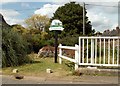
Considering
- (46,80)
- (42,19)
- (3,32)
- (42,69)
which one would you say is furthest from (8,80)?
(42,19)

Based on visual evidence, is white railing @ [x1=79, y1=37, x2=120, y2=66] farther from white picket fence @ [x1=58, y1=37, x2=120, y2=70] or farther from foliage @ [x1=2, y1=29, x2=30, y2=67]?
foliage @ [x1=2, y1=29, x2=30, y2=67]

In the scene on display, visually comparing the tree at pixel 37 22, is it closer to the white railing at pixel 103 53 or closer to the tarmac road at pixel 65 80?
the white railing at pixel 103 53

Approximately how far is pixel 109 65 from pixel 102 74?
492 mm

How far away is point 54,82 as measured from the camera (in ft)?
30.5

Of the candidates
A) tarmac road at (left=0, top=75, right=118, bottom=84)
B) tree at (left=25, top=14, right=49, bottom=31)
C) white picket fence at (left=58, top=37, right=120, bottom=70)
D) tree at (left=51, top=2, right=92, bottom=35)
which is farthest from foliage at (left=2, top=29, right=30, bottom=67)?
tree at (left=25, top=14, right=49, bottom=31)

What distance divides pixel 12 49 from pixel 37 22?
4636 centimetres

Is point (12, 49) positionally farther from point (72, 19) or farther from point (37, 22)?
point (37, 22)

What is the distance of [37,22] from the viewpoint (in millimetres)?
59281

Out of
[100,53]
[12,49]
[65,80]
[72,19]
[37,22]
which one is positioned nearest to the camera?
[65,80]

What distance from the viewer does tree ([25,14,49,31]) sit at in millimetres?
58656

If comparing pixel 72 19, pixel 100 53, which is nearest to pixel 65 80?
pixel 100 53

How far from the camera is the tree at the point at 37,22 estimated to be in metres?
58.7

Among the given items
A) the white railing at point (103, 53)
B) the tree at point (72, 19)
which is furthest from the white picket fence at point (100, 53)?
the tree at point (72, 19)

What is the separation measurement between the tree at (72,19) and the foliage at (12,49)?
37136 millimetres
